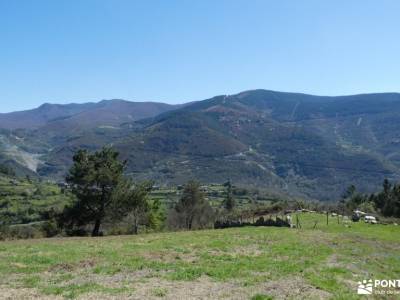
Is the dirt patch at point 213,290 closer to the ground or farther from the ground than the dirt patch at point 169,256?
farther from the ground

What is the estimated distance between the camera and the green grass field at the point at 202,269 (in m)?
15.9

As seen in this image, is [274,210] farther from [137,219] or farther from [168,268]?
[168,268]

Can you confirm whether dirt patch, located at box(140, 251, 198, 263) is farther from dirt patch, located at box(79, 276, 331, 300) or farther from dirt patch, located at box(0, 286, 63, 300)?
dirt patch, located at box(0, 286, 63, 300)

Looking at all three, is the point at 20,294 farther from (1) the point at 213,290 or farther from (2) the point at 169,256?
(2) the point at 169,256

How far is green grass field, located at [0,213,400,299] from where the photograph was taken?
52.2 ft

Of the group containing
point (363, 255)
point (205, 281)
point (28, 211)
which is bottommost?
point (28, 211)

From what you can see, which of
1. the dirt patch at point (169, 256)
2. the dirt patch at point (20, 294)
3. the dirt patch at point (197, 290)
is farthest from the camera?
the dirt patch at point (169, 256)

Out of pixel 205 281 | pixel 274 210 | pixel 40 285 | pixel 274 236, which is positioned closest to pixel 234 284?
pixel 205 281

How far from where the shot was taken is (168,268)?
20.0m

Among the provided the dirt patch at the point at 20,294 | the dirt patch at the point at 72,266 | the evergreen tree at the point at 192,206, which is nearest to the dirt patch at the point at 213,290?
the dirt patch at the point at 20,294

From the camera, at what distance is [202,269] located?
63.8 ft

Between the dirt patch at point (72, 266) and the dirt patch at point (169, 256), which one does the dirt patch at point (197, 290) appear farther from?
the dirt patch at point (169, 256)

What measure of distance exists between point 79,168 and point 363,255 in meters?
32.1

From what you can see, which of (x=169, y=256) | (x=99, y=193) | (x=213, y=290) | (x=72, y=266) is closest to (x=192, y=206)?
(x=99, y=193)
